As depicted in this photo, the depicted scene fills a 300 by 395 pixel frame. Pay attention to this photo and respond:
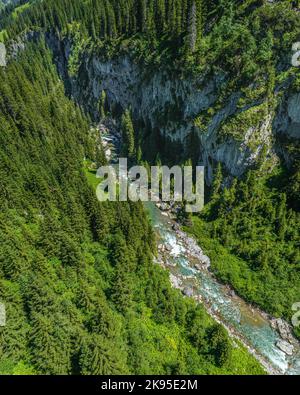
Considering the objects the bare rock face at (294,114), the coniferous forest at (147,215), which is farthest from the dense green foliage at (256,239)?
the bare rock face at (294,114)

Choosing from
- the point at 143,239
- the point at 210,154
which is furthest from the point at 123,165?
the point at 143,239

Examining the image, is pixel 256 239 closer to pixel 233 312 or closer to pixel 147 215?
pixel 233 312

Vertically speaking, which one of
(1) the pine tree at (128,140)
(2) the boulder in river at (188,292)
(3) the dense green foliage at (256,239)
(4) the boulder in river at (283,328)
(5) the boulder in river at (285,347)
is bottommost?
(5) the boulder in river at (285,347)

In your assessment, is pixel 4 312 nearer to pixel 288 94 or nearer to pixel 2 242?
pixel 2 242

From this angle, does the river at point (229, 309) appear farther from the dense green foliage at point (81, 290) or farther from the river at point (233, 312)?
the dense green foliage at point (81, 290)

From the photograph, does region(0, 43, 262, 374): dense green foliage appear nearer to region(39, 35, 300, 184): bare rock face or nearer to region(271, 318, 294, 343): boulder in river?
region(271, 318, 294, 343): boulder in river

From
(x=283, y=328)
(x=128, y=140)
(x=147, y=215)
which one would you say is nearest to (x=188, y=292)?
(x=283, y=328)
